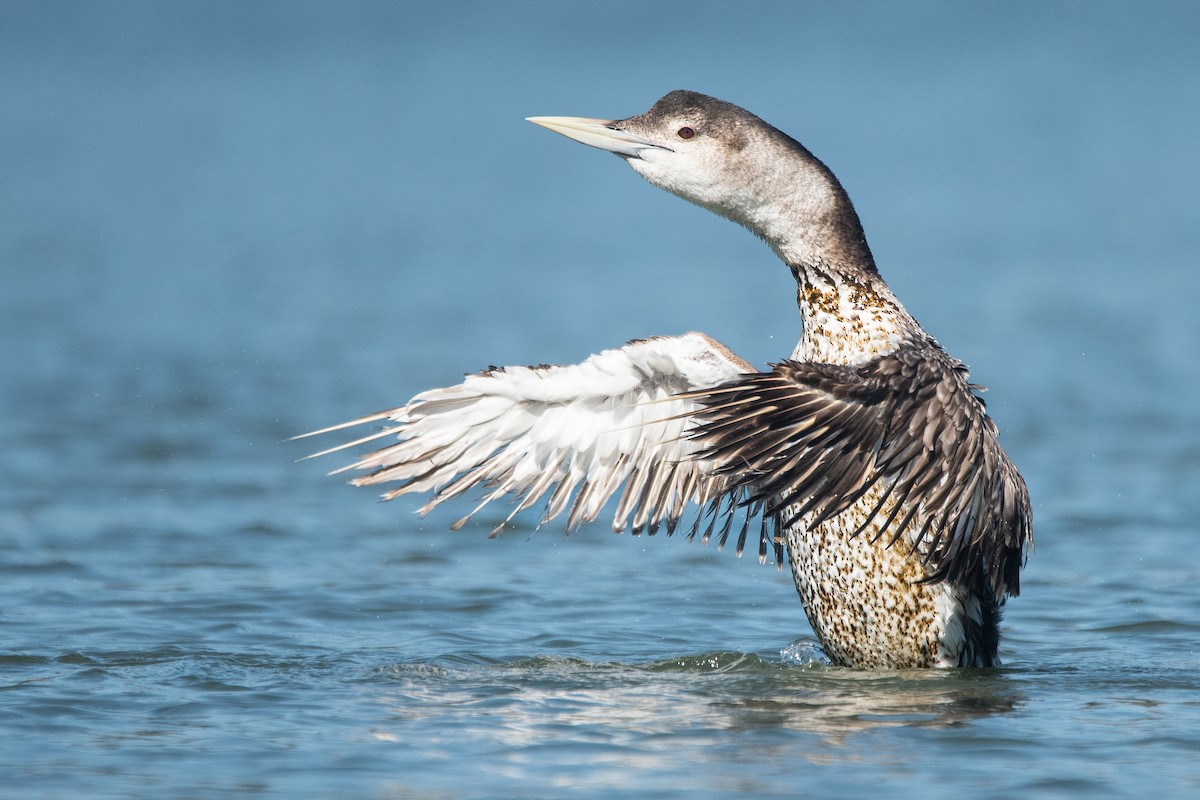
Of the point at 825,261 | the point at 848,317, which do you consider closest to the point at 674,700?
the point at 848,317

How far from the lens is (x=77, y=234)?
2339 cm

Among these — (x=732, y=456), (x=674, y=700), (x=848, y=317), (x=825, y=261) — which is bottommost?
(x=674, y=700)

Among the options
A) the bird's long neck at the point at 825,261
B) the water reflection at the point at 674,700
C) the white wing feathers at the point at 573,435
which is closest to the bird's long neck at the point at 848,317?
the bird's long neck at the point at 825,261

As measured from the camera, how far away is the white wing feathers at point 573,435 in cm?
679

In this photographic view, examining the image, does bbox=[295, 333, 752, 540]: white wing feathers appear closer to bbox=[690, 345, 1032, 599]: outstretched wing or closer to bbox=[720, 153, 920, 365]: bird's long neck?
bbox=[720, 153, 920, 365]: bird's long neck

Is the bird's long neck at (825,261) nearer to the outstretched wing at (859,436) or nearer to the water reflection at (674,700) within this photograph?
the outstretched wing at (859,436)

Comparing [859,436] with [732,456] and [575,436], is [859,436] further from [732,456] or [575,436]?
[575,436]

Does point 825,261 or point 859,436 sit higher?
point 825,261

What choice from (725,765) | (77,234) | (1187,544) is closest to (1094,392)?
(1187,544)

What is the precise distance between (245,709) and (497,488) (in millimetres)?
1351

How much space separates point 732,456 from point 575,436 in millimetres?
968

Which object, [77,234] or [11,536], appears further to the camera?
[77,234]

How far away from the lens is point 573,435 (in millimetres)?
7164

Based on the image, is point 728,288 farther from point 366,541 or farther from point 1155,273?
point 366,541
